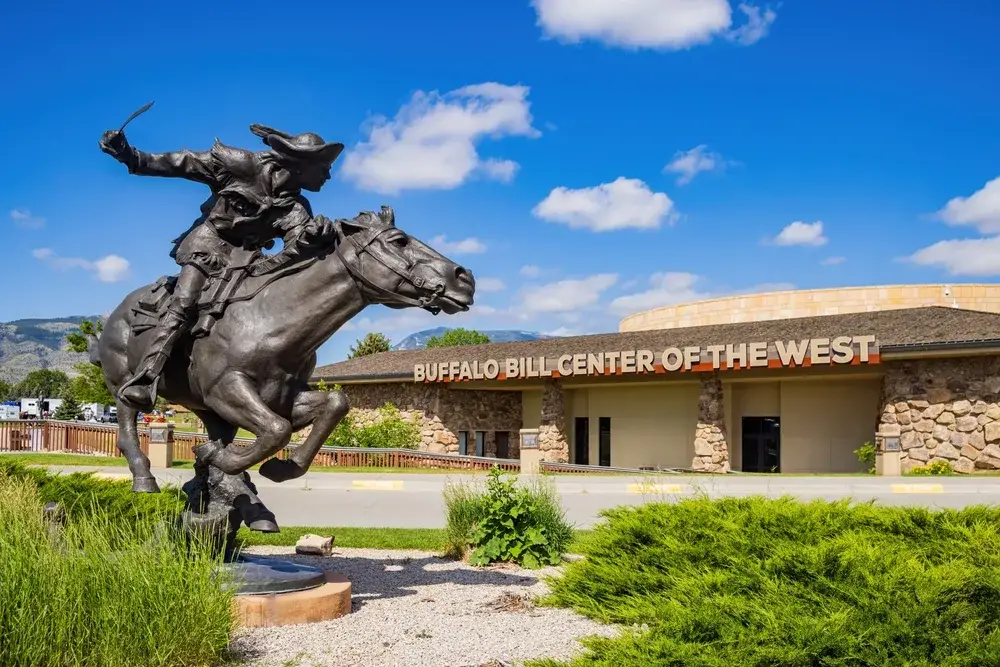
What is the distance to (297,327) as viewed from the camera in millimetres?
6176

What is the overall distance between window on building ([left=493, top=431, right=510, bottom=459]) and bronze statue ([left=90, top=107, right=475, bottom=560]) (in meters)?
28.7

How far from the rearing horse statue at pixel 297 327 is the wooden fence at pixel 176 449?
56.8 feet

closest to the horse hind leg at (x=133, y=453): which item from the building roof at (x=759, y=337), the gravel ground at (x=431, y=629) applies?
the gravel ground at (x=431, y=629)

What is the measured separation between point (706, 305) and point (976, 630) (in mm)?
32471

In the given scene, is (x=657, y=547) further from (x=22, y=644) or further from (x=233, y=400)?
(x=22, y=644)

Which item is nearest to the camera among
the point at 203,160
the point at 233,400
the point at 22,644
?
the point at 22,644

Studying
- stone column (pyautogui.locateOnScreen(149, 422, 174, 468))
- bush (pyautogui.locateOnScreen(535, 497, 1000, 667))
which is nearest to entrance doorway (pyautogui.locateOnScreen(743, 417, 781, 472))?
stone column (pyautogui.locateOnScreen(149, 422, 174, 468))

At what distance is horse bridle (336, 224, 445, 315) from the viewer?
594 centimetres

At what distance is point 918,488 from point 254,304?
Result: 1511 centimetres

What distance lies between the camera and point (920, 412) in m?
23.1

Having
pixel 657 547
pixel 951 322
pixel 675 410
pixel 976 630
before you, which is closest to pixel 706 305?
pixel 675 410

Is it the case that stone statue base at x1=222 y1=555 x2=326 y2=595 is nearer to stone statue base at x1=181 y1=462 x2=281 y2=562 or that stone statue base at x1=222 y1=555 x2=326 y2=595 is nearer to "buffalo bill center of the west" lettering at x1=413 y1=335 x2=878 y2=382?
stone statue base at x1=181 y1=462 x2=281 y2=562

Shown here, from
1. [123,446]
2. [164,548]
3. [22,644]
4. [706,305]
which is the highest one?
[706,305]

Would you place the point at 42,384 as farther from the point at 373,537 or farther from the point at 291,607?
the point at 291,607
